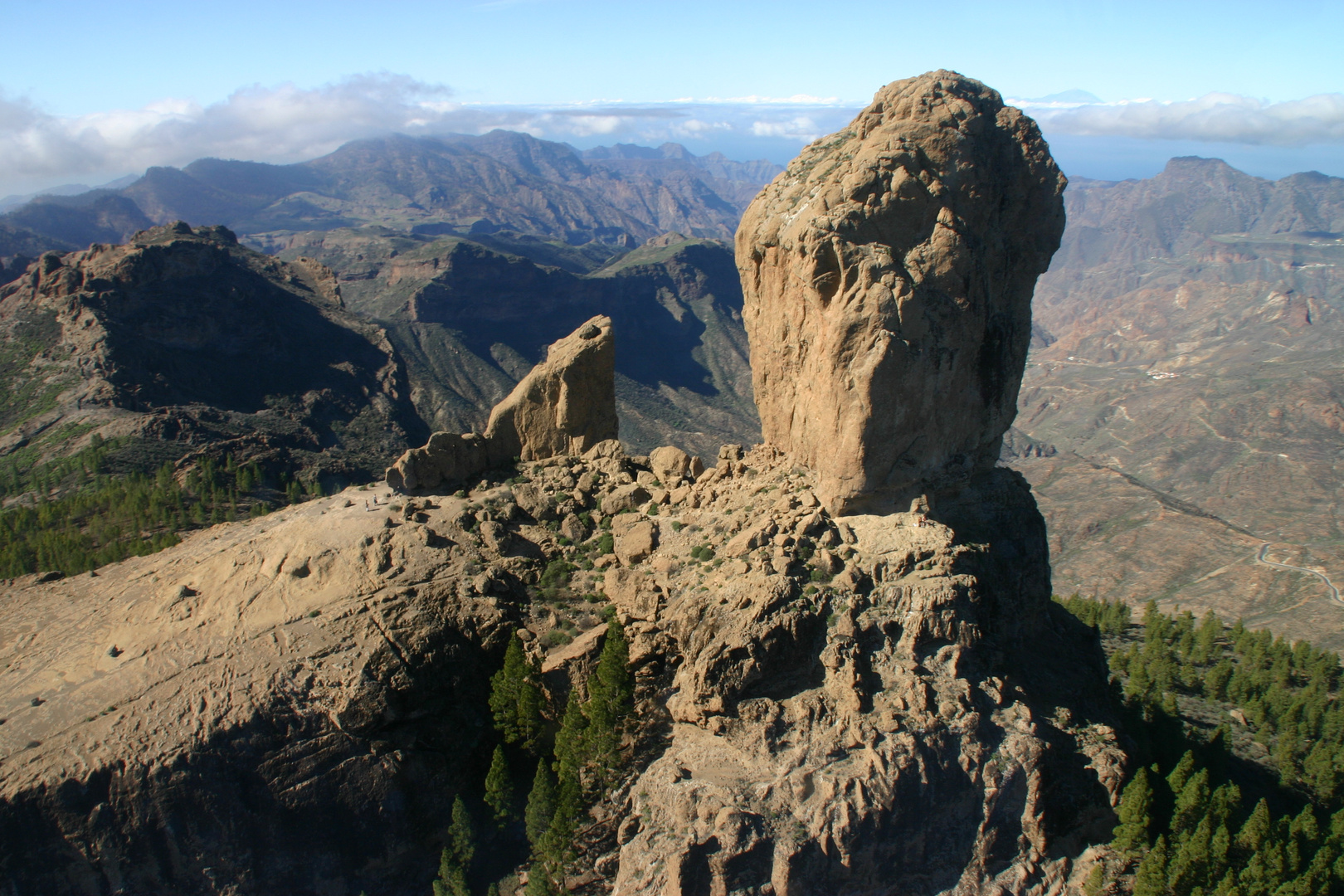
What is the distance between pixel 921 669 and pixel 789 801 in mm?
6776

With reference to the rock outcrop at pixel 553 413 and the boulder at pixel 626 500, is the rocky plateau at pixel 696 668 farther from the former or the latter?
the rock outcrop at pixel 553 413

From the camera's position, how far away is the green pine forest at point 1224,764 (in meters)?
29.1

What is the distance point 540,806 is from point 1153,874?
21.3 meters

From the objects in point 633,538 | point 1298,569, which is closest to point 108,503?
point 633,538

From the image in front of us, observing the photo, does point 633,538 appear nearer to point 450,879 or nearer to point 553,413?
point 553,413

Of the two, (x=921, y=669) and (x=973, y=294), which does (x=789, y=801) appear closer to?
(x=921, y=669)

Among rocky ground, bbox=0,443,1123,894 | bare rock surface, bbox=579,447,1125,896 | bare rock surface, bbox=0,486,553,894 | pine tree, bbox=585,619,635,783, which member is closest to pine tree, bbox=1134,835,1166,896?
bare rock surface, bbox=579,447,1125,896

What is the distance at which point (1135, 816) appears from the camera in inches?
1143

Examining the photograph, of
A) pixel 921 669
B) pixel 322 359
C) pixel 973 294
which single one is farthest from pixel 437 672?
pixel 322 359

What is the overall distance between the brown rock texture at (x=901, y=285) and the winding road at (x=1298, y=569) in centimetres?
9774

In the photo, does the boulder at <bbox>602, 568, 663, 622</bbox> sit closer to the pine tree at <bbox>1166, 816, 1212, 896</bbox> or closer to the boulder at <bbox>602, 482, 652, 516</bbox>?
the boulder at <bbox>602, 482, 652, 516</bbox>

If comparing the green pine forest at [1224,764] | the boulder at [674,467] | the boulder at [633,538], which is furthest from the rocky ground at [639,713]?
the boulder at [674,467]

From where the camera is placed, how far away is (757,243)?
1388 inches

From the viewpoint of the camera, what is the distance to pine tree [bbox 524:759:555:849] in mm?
29678
